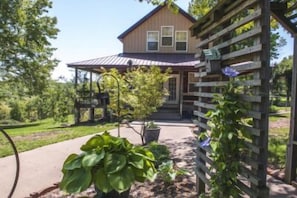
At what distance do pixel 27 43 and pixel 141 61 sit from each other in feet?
27.5

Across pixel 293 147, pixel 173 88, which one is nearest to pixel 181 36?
pixel 173 88

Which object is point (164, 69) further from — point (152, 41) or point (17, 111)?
point (17, 111)

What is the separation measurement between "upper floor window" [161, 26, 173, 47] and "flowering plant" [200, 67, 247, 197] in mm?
17790

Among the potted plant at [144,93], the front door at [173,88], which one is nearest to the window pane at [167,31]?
the front door at [173,88]

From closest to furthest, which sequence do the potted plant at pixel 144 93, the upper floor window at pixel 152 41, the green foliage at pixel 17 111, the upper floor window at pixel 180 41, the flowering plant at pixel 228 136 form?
the flowering plant at pixel 228 136 < the potted plant at pixel 144 93 < the upper floor window at pixel 180 41 < the upper floor window at pixel 152 41 < the green foliage at pixel 17 111

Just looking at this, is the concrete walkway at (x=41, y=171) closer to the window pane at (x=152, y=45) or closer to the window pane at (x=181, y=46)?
the window pane at (x=181, y=46)

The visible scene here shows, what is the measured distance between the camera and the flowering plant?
9.68 feet

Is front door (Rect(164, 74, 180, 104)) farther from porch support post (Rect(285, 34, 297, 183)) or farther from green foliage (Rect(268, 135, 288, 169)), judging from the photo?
porch support post (Rect(285, 34, 297, 183))

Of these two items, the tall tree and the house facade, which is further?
the tall tree

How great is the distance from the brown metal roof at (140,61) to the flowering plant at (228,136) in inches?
555

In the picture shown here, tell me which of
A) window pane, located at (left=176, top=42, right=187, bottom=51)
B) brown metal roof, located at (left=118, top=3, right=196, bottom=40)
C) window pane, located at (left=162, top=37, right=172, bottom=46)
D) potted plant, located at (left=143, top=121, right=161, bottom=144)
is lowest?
potted plant, located at (left=143, top=121, right=161, bottom=144)

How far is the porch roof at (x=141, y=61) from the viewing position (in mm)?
17406

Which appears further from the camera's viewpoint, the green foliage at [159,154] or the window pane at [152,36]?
the window pane at [152,36]

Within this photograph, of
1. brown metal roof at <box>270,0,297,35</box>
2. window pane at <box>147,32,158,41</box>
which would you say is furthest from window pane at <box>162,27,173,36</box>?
brown metal roof at <box>270,0,297,35</box>
